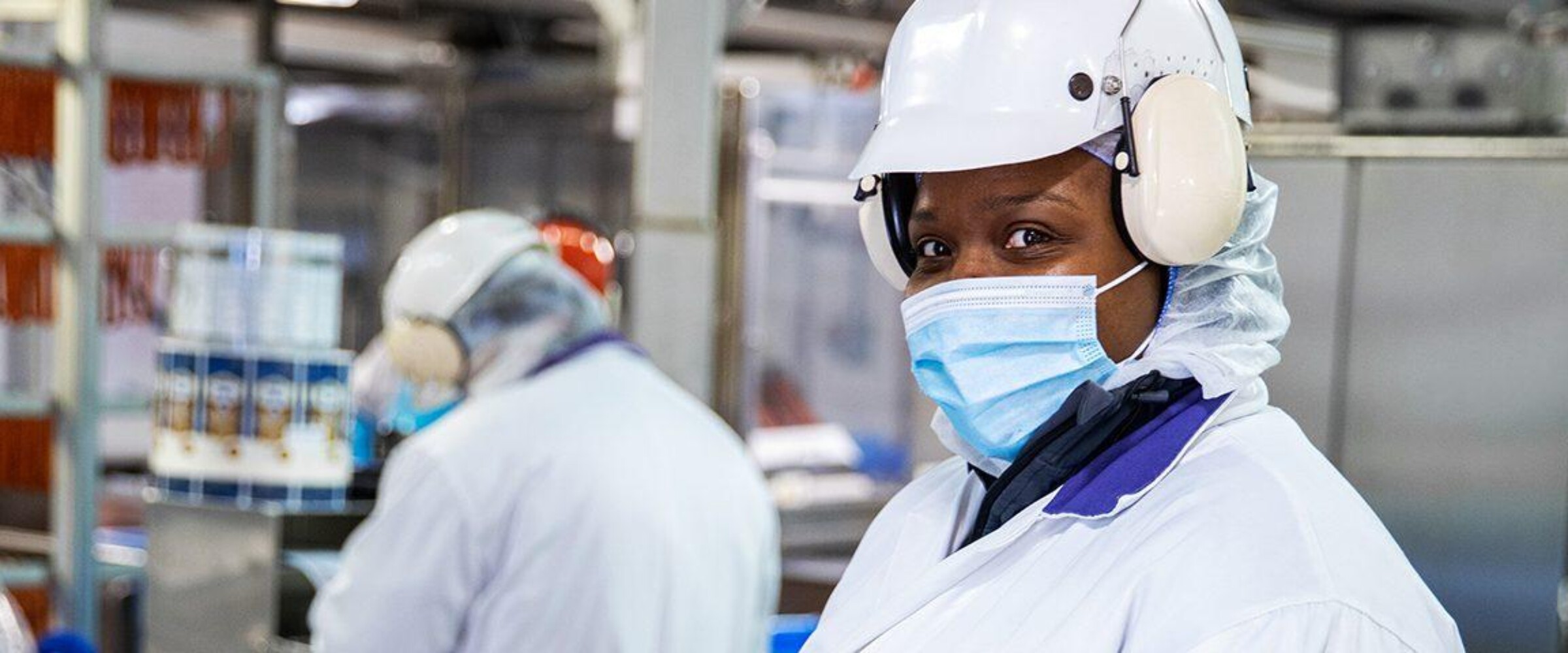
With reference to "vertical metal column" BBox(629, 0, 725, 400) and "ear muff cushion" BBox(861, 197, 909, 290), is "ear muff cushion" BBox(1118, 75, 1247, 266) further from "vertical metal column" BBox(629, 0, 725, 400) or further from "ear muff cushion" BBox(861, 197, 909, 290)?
"vertical metal column" BBox(629, 0, 725, 400)

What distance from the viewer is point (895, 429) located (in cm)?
807

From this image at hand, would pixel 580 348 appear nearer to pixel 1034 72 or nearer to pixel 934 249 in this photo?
pixel 934 249

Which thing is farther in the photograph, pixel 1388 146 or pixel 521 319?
pixel 1388 146

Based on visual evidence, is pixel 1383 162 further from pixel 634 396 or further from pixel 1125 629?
pixel 1125 629

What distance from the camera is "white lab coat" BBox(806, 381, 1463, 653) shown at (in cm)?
104

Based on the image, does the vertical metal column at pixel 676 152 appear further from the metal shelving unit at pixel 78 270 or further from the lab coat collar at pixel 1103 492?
the lab coat collar at pixel 1103 492

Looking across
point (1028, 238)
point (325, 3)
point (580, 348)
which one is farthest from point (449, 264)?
point (325, 3)

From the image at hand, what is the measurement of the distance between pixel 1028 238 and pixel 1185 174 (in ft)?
0.45

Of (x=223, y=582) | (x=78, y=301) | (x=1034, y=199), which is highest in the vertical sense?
(x=1034, y=199)

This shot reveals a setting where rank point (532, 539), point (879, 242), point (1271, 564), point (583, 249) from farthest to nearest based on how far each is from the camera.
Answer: point (583, 249) → point (532, 539) → point (879, 242) → point (1271, 564)

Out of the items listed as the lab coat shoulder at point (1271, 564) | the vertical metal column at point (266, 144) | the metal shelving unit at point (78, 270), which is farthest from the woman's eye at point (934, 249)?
the vertical metal column at point (266, 144)

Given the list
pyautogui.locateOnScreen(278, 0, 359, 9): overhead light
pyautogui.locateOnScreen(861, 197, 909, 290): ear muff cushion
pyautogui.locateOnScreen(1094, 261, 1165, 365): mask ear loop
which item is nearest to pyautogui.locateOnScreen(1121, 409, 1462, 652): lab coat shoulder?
pyautogui.locateOnScreen(1094, 261, 1165, 365): mask ear loop

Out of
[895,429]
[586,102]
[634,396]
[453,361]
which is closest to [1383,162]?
[634,396]

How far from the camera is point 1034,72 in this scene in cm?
124
